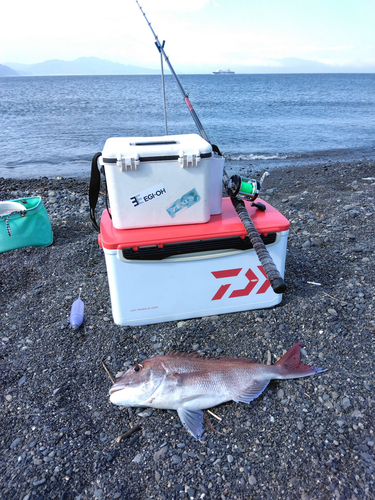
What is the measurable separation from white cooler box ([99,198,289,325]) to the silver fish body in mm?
676

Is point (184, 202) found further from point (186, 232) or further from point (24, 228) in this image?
point (24, 228)

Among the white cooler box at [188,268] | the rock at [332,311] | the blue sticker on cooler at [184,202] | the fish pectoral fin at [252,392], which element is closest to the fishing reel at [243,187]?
the white cooler box at [188,268]

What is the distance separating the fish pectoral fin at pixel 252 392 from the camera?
2.55 m

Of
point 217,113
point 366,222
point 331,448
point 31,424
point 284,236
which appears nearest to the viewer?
point 331,448

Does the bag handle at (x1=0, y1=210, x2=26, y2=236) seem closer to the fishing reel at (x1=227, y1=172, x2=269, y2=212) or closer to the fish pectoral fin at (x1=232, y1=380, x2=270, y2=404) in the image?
the fishing reel at (x1=227, y1=172, x2=269, y2=212)

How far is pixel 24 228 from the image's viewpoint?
15.8 feet

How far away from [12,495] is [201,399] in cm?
129

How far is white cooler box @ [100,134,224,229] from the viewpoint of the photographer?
2709 mm

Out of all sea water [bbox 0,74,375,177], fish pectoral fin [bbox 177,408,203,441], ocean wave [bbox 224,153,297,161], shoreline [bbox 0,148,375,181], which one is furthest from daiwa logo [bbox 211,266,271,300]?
ocean wave [bbox 224,153,297,161]

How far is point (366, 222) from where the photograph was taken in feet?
18.1

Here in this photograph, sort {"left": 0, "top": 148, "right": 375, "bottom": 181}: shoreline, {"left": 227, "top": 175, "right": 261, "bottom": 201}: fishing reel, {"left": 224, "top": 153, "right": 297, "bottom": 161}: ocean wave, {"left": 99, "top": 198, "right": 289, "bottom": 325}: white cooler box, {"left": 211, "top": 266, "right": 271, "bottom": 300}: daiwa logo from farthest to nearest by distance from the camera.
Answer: {"left": 224, "top": 153, "right": 297, "bottom": 161}: ocean wave
{"left": 0, "top": 148, "right": 375, "bottom": 181}: shoreline
{"left": 227, "top": 175, "right": 261, "bottom": 201}: fishing reel
{"left": 211, "top": 266, "right": 271, "bottom": 300}: daiwa logo
{"left": 99, "top": 198, "right": 289, "bottom": 325}: white cooler box

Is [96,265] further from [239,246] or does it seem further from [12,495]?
[12,495]

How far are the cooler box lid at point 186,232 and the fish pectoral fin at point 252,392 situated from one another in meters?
1.22

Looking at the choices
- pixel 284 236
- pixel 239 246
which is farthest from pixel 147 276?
pixel 284 236
